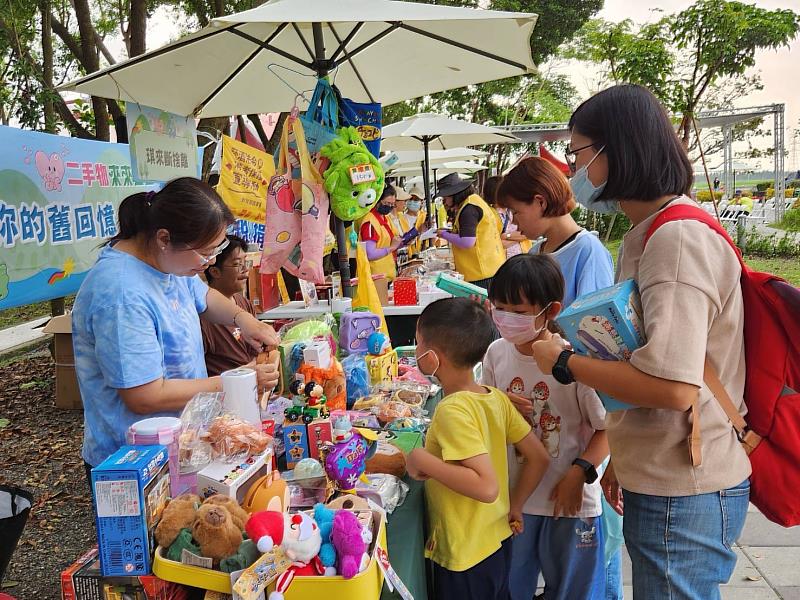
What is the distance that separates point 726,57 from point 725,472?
31.9 feet

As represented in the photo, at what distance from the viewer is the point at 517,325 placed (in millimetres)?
2096

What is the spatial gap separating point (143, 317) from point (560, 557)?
65.0 inches

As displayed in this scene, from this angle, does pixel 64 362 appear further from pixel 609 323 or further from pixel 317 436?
pixel 609 323

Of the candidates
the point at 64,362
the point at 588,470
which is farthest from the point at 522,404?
the point at 64,362

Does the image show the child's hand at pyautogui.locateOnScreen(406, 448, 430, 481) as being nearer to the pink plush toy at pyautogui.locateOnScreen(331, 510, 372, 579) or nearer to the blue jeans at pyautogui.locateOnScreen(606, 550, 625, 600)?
the pink plush toy at pyautogui.locateOnScreen(331, 510, 372, 579)

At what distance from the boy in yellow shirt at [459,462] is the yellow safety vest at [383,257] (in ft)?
13.5

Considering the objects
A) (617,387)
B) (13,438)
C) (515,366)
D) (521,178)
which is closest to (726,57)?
(521,178)

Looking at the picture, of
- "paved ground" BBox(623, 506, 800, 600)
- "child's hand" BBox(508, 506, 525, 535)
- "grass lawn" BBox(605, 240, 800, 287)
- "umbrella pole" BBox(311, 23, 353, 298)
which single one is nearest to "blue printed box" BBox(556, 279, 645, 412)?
"child's hand" BBox(508, 506, 525, 535)

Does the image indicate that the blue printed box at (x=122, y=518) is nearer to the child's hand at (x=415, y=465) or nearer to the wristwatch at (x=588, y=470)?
the child's hand at (x=415, y=465)

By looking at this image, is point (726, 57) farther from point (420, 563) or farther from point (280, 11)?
point (420, 563)

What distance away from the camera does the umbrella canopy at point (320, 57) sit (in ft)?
10.4

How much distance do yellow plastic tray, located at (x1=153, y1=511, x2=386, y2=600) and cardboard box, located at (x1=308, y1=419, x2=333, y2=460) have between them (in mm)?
664

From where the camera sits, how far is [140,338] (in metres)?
1.89

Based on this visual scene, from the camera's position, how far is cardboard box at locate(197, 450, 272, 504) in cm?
147
